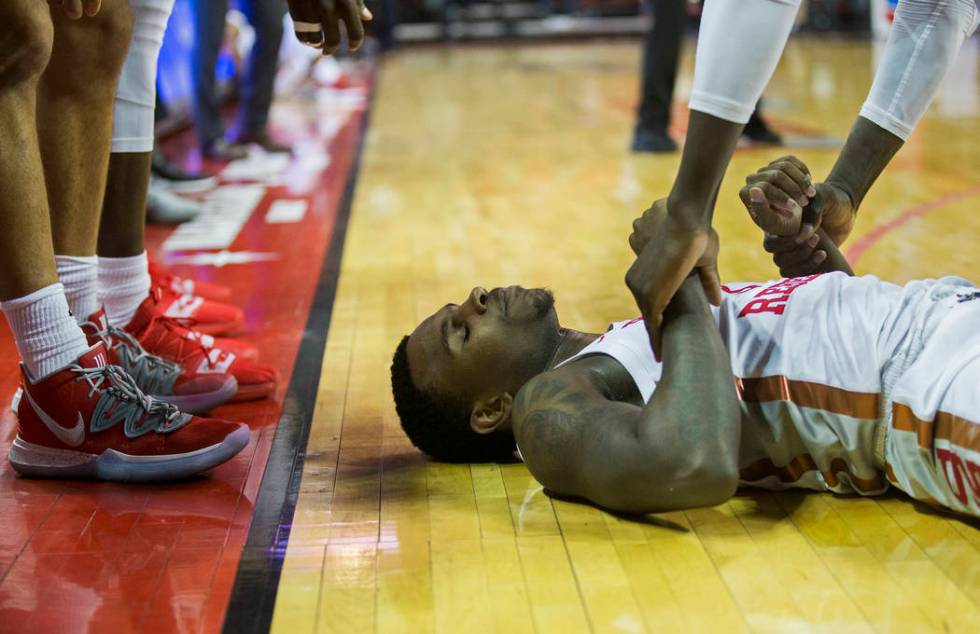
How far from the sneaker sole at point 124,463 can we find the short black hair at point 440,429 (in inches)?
10.1

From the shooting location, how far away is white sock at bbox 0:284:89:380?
1.62 metres

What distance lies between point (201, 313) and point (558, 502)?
1.15 meters

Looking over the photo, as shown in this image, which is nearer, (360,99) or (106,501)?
(106,501)

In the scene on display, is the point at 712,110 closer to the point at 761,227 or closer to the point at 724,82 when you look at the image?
the point at 724,82

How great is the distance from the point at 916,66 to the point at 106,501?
4.90 feet

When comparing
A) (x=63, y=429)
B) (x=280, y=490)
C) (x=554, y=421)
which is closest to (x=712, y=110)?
(x=554, y=421)

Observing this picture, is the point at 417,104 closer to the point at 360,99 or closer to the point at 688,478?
the point at 360,99

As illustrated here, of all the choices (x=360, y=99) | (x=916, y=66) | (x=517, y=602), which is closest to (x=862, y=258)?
(x=916, y=66)

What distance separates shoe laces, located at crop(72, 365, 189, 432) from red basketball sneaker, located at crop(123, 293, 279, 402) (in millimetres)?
335

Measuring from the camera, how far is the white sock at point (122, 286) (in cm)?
209

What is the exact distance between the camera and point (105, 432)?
1705 millimetres

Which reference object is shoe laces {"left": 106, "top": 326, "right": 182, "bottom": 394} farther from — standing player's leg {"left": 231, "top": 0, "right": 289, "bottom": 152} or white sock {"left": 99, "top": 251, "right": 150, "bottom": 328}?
standing player's leg {"left": 231, "top": 0, "right": 289, "bottom": 152}

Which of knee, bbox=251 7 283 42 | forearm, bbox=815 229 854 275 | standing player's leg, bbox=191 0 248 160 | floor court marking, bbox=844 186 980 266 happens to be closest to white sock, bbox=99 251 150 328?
forearm, bbox=815 229 854 275

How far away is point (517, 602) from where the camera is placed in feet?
4.32
